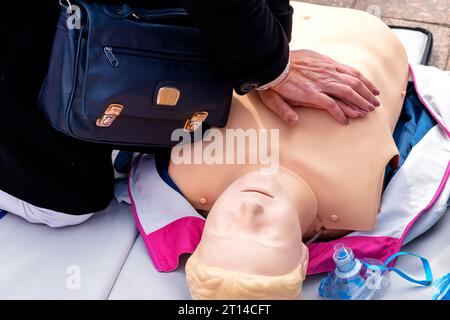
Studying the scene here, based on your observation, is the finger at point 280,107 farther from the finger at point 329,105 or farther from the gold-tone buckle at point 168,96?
the gold-tone buckle at point 168,96

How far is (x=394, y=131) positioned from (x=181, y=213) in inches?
25.4

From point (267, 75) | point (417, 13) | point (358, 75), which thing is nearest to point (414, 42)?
point (417, 13)

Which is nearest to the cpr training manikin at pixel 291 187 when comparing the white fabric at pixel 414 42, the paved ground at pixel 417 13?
the white fabric at pixel 414 42

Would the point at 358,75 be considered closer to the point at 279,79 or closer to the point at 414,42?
the point at 279,79

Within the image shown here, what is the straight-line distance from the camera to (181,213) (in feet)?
4.41

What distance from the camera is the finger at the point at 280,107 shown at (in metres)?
1.28

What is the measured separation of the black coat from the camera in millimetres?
1045

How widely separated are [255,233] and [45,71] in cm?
59

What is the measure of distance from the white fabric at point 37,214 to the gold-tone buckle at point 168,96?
42 cm

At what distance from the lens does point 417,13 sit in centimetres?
233

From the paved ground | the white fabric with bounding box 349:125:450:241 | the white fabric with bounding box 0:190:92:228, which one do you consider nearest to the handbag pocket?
the white fabric with bounding box 0:190:92:228

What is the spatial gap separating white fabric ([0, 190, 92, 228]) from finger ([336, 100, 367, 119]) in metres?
0.68
